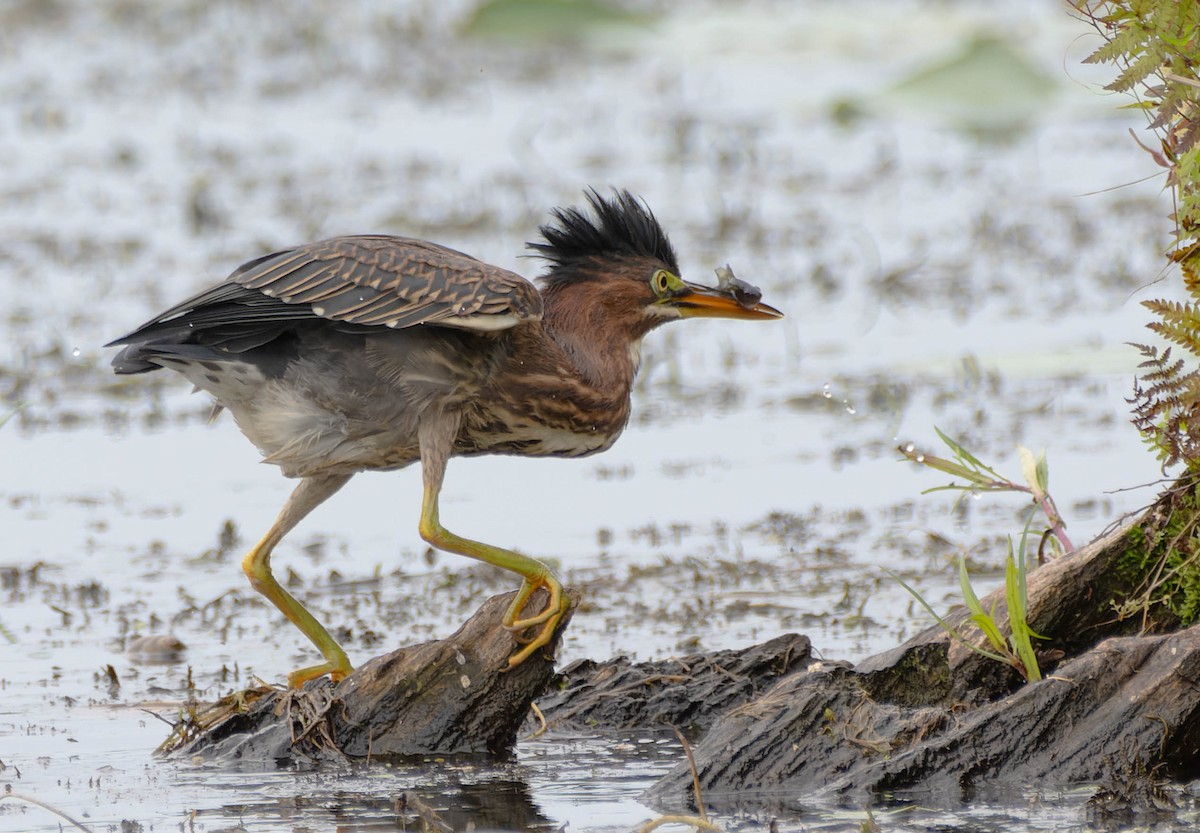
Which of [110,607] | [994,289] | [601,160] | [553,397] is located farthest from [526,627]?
[601,160]

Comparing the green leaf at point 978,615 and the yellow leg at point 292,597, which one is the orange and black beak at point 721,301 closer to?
the yellow leg at point 292,597

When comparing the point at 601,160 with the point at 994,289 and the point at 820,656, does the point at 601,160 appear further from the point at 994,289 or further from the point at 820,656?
the point at 820,656

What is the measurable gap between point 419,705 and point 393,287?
1268 mm

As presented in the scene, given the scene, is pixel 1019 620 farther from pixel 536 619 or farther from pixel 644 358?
pixel 644 358

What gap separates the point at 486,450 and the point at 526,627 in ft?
2.92

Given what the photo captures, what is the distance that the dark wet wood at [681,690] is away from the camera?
19.1 feet

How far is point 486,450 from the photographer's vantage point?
634cm

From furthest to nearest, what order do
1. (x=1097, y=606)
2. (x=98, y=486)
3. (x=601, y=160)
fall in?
(x=601, y=160) → (x=98, y=486) → (x=1097, y=606)

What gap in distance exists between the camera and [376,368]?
5961 millimetres

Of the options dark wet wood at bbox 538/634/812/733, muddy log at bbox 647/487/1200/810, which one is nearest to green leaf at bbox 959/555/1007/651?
muddy log at bbox 647/487/1200/810

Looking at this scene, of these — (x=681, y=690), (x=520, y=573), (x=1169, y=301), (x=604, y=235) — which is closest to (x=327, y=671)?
(x=520, y=573)

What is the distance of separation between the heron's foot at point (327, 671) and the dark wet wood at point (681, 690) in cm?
63

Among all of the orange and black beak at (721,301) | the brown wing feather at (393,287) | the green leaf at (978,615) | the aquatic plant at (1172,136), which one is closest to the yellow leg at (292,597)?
the brown wing feather at (393,287)

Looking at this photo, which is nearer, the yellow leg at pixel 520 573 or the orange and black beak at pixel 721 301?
the yellow leg at pixel 520 573
